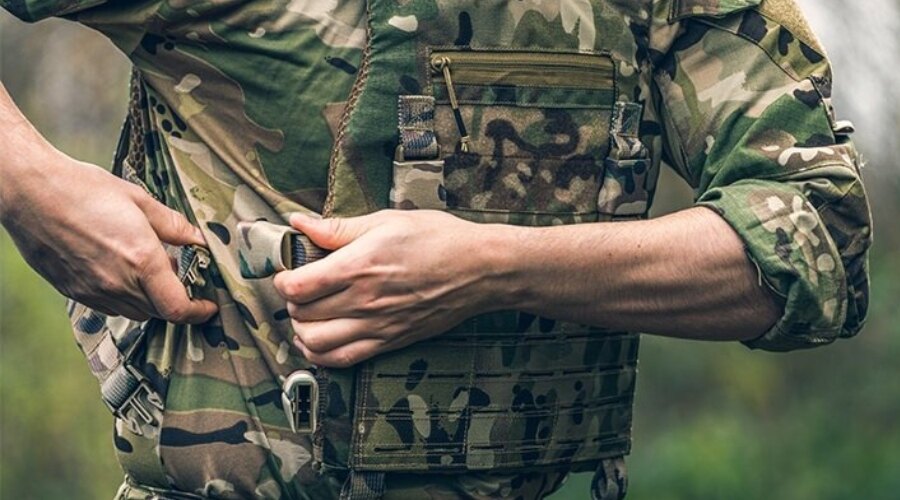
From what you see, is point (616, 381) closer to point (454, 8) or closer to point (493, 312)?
point (493, 312)

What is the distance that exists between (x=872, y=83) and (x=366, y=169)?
13.4 ft

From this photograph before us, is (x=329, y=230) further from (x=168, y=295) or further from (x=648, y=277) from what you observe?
(x=648, y=277)

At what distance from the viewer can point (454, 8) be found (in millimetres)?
2920

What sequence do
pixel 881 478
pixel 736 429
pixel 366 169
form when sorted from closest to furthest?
pixel 366 169 < pixel 881 478 < pixel 736 429

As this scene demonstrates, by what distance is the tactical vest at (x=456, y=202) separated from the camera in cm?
288

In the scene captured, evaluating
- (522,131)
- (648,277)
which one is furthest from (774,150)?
(522,131)

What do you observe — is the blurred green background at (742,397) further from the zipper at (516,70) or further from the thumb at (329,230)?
the thumb at (329,230)

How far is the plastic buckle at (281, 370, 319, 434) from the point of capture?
2869 mm

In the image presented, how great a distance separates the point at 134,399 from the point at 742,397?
4587 millimetres

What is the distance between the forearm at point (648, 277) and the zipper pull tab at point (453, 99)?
179 millimetres

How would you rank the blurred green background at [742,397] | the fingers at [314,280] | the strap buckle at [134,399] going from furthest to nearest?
the blurred green background at [742,397] < the strap buckle at [134,399] < the fingers at [314,280]

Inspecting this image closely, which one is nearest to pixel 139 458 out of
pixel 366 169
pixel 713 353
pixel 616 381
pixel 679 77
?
pixel 366 169

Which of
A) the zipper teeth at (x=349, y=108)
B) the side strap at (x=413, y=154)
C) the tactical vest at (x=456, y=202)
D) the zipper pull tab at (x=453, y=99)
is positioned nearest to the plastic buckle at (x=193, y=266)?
the tactical vest at (x=456, y=202)

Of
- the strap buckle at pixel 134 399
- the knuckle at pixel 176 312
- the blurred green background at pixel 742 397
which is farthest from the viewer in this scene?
the blurred green background at pixel 742 397
